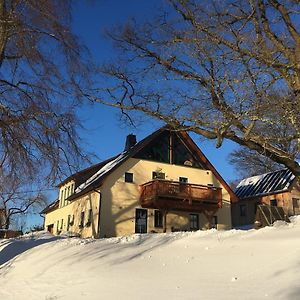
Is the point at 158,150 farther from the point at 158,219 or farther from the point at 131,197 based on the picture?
the point at 158,219

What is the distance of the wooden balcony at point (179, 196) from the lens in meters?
28.8

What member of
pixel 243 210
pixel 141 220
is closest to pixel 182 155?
pixel 141 220

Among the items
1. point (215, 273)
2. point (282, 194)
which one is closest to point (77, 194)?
point (282, 194)

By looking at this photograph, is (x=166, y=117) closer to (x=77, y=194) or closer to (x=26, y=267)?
(x=26, y=267)

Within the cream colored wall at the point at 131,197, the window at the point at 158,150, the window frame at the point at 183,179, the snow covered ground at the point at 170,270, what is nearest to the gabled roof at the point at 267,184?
the cream colored wall at the point at 131,197

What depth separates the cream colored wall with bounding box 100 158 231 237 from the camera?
94.9ft

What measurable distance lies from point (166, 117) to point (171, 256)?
540 cm

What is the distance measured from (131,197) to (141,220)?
1814 millimetres

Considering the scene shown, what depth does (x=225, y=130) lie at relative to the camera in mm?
12945

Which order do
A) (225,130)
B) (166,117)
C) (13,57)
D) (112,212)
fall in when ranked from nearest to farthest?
(13,57) → (225,130) → (166,117) → (112,212)

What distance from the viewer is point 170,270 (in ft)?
30.8

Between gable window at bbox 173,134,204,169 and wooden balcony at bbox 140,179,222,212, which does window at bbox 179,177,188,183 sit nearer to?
gable window at bbox 173,134,204,169

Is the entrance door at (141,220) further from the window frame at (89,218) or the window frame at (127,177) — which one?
the window frame at (89,218)

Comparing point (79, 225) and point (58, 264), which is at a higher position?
point (79, 225)
